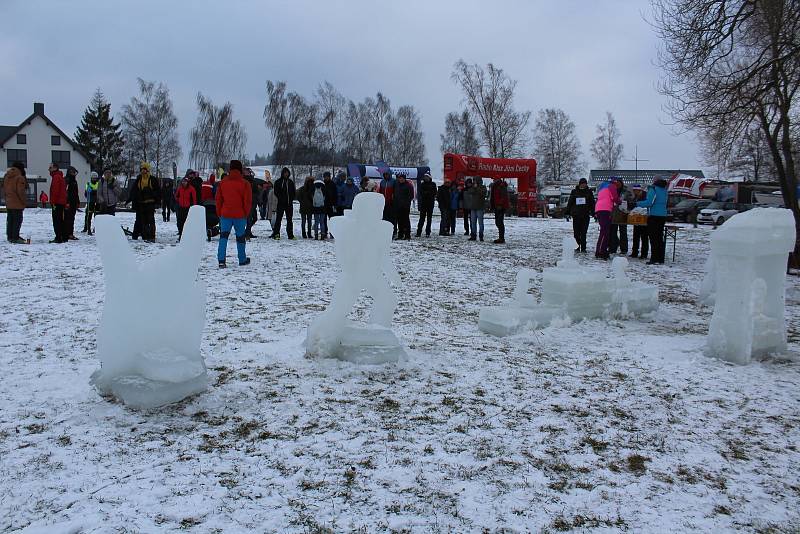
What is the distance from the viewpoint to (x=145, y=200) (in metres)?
12.6

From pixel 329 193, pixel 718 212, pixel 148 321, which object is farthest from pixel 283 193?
pixel 718 212

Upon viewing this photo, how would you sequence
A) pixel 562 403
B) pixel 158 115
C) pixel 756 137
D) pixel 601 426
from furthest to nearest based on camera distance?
1. pixel 158 115
2. pixel 756 137
3. pixel 562 403
4. pixel 601 426

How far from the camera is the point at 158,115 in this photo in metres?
55.0

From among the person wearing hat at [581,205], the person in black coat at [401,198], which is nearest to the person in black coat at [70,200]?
the person in black coat at [401,198]

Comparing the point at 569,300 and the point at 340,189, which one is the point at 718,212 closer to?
the point at 340,189

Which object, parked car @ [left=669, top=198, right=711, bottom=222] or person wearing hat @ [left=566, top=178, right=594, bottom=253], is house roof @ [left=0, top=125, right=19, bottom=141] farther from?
person wearing hat @ [left=566, top=178, right=594, bottom=253]

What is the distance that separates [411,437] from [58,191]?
36.6ft

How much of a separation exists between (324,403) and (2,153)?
70.2 m

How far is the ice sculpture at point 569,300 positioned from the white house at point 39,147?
63349mm

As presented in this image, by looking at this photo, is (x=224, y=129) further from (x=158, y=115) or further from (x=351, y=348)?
(x=351, y=348)

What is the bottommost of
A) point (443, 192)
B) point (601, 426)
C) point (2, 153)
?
point (601, 426)

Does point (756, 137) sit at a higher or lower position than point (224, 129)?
lower

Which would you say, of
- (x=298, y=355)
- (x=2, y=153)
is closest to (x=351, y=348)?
(x=298, y=355)

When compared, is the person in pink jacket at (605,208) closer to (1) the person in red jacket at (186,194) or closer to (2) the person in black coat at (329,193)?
(2) the person in black coat at (329,193)
